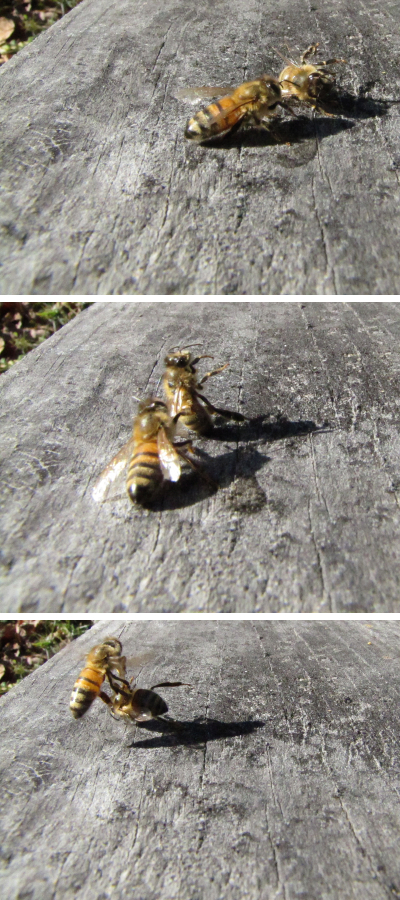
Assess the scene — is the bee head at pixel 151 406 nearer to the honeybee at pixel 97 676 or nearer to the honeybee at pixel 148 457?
the honeybee at pixel 148 457

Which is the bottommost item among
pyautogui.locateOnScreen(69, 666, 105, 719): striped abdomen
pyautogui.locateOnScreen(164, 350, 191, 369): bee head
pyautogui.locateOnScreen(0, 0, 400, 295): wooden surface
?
pyautogui.locateOnScreen(69, 666, 105, 719): striped abdomen

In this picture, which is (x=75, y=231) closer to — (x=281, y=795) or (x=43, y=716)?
(x=43, y=716)

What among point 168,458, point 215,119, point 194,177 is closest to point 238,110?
point 215,119

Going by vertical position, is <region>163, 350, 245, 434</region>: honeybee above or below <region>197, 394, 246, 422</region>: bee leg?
above

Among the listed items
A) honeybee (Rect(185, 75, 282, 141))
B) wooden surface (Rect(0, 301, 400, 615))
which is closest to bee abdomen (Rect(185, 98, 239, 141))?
honeybee (Rect(185, 75, 282, 141))

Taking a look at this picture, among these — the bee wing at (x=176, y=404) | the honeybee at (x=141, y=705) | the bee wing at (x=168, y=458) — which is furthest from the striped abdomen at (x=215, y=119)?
the honeybee at (x=141, y=705)

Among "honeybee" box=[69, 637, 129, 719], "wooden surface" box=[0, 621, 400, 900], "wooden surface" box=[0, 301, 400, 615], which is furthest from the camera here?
"honeybee" box=[69, 637, 129, 719]

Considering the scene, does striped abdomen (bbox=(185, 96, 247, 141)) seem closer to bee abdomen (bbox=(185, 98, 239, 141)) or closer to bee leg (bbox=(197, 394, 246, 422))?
bee abdomen (bbox=(185, 98, 239, 141))
